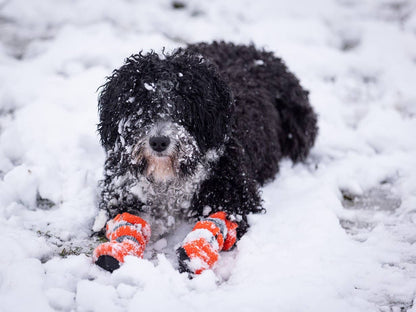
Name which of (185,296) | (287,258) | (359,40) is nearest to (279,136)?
(287,258)

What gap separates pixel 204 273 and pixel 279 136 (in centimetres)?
252

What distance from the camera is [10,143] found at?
4254mm

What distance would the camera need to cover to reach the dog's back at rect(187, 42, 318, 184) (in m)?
4.17

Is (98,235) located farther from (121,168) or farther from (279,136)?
(279,136)

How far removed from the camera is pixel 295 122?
4.90 meters

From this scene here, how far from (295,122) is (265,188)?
3.36 ft

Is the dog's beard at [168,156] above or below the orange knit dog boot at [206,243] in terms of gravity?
above

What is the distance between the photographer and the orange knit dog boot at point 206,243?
2773 mm

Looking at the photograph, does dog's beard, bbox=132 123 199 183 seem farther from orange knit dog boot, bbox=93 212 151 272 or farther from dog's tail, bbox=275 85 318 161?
dog's tail, bbox=275 85 318 161

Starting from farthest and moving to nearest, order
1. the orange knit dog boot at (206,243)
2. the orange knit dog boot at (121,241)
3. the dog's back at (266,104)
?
1. the dog's back at (266,104)
2. the orange knit dog boot at (206,243)
3. the orange knit dog boot at (121,241)

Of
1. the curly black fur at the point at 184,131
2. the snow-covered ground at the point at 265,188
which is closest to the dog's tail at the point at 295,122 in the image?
the snow-covered ground at the point at 265,188

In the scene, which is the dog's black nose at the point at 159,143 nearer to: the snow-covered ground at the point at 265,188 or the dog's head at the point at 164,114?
the dog's head at the point at 164,114

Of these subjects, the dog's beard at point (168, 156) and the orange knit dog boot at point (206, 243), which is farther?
→ the dog's beard at point (168, 156)

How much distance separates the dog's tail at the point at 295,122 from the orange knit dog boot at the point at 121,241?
231 centimetres
